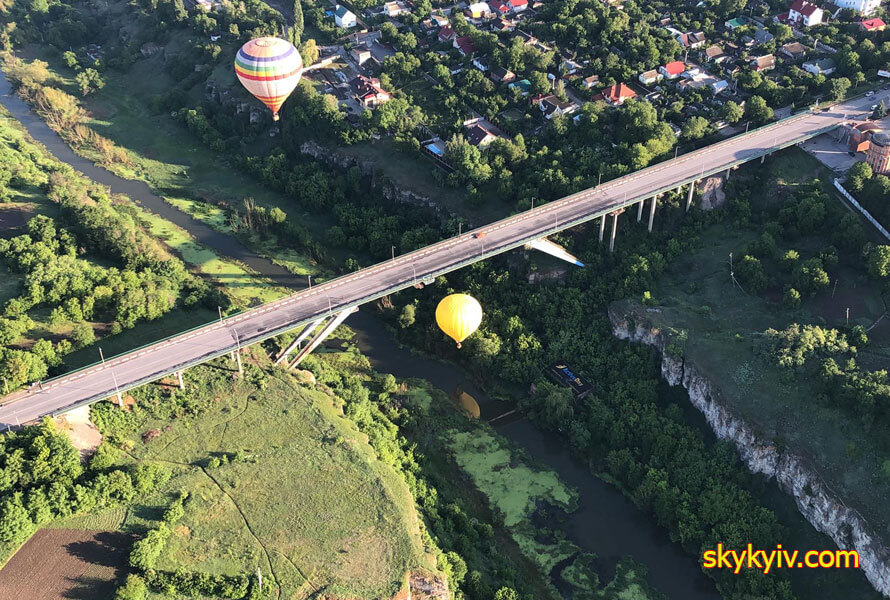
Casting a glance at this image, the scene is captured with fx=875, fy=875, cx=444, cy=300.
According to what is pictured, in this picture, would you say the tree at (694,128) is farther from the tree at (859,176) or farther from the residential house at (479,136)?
the residential house at (479,136)

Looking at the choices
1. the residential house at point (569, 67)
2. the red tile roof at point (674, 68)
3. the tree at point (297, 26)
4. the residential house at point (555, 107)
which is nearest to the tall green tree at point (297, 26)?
the tree at point (297, 26)

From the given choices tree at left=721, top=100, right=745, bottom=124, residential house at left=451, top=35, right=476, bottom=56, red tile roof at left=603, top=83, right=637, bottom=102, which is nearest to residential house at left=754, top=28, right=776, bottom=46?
tree at left=721, top=100, right=745, bottom=124

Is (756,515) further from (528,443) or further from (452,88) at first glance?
(452,88)

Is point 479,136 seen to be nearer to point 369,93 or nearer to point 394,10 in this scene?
point 369,93

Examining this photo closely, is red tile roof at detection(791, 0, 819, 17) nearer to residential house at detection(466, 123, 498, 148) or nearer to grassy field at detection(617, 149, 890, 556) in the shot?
grassy field at detection(617, 149, 890, 556)

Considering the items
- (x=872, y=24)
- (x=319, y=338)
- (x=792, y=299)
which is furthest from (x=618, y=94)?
(x=319, y=338)
